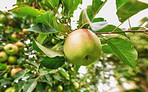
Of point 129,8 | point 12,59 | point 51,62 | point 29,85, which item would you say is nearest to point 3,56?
point 12,59

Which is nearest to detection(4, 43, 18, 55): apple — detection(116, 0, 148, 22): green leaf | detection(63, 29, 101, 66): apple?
detection(63, 29, 101, 66): apple

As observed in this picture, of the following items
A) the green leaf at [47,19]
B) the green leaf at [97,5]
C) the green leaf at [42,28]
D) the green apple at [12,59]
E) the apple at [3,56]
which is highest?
the green leaf at [97,5]

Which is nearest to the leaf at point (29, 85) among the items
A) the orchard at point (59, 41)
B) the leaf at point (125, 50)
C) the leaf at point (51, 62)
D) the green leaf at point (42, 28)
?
the orchard at point (59, 41)

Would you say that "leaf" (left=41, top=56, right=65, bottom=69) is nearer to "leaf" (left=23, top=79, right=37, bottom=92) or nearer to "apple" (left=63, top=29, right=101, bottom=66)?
"apple" (left=63, top=29, right=101, bottom=66)

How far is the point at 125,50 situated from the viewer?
1.44ft

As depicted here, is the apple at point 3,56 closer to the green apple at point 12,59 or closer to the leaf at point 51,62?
the green apple at point 12,59

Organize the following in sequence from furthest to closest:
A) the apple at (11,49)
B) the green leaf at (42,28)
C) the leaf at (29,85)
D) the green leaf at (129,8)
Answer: the apple at (11,49) → the leaf at (29,85) → the green leaf at (42,28) → the green leaf at (129,8)

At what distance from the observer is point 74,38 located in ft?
1.28

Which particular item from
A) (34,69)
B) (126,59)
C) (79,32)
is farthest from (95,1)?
(34,69)

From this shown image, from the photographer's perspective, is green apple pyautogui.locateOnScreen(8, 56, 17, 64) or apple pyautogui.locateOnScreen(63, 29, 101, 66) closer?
apple pyautogui.locateOnScreen(63, 29, 101, 66)

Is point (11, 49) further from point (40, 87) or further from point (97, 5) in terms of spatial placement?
point (97, 5)

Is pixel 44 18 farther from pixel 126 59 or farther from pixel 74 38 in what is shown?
pixel 126 59

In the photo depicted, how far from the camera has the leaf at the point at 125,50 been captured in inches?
17.2

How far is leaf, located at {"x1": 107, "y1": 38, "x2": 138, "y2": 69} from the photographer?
44 cm
